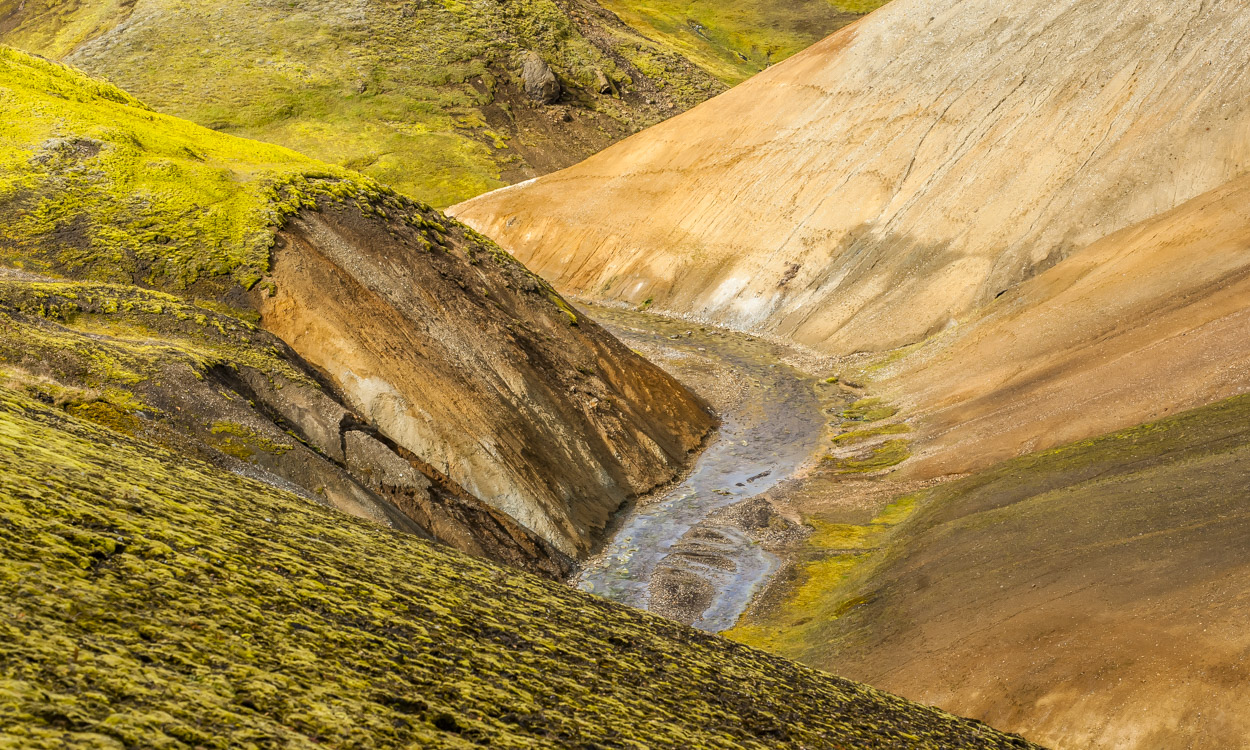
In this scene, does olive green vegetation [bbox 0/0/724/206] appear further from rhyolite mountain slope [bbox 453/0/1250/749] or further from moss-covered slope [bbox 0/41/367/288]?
moss-covered slope [bbox 0/41/367/288]

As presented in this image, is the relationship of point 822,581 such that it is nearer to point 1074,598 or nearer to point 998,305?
point 1074,598

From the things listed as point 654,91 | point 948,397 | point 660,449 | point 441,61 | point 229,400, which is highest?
point 654,91

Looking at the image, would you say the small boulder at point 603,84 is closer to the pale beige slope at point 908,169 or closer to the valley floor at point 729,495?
the pale beige slope at point 908,169

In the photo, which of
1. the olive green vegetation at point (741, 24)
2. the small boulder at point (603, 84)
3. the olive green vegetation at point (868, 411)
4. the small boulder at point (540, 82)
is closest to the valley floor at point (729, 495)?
the olive green vegetation at point (868, 411)

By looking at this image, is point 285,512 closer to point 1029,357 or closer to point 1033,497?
point 1033,497

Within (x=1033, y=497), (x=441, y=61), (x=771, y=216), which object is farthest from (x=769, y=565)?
(x=441, y=61)
